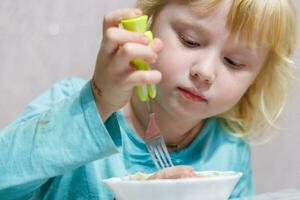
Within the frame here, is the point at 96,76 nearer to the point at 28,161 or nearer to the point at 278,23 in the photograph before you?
the point at 28,161

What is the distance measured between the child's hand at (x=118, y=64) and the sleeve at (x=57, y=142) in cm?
2

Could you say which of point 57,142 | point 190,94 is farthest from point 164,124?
point 57,142

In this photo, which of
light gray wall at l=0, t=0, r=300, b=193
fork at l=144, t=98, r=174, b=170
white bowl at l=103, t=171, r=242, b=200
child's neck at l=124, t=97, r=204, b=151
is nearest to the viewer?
white bowl at l=103, t=171, r=242, b=200

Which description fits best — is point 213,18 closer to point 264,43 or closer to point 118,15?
point 264,43

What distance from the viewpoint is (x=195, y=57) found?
763mm

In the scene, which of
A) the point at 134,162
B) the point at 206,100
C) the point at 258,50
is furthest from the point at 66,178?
the point at 258,50

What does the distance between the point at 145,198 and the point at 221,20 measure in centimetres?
32

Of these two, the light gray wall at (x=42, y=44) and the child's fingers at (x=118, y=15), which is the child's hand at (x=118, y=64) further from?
the light gray wall at (x=42, y=44)

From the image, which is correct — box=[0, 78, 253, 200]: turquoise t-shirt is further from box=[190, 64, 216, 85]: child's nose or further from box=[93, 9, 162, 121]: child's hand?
box=[190, 64, 216, 85]: child's nose

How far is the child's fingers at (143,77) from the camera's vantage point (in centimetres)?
58

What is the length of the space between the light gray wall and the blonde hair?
17 cm

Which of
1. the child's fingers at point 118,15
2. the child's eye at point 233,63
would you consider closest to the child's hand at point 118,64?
the child's fingers at point 118,15

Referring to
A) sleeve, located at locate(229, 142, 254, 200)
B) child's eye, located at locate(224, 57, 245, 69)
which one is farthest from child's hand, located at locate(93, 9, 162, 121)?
sleeve, located at locate(229, 142, 254, 200)

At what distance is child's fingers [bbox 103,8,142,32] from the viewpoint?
2.00 feet
